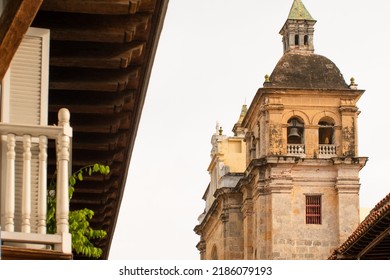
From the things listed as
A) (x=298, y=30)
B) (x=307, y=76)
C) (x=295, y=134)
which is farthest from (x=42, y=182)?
(x=298, y=30)

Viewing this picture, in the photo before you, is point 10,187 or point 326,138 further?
point 326,138

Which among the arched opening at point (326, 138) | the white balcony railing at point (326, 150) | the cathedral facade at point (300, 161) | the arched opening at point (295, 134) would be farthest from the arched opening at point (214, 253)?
the white balcony railing at point (326, 150)

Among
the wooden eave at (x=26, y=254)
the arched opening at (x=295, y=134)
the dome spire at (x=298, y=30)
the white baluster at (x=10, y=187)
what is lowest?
the wooden eave at (x=26, y=254)

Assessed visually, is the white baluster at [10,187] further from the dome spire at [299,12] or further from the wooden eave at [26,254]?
the dome spire at [299,12]

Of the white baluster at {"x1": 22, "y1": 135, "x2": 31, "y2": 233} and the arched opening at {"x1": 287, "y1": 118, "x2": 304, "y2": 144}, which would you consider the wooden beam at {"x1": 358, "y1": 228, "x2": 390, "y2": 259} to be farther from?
the arched opening at {"x1": 287, "y1": 118, "x2": 304, "y2": 144}

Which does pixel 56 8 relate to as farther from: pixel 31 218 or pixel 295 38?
pixel 295 38

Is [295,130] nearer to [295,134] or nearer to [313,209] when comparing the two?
[295,134]

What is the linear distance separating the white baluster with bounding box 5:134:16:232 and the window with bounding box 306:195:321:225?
54.6m

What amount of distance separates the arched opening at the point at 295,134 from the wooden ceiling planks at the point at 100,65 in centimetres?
4837

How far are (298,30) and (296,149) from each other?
22.9 feet

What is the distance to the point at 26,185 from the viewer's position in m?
8.98

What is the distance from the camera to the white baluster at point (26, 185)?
29.1 feet

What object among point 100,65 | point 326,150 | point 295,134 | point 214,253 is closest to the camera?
point 100,65

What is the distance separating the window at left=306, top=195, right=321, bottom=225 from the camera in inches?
2490
